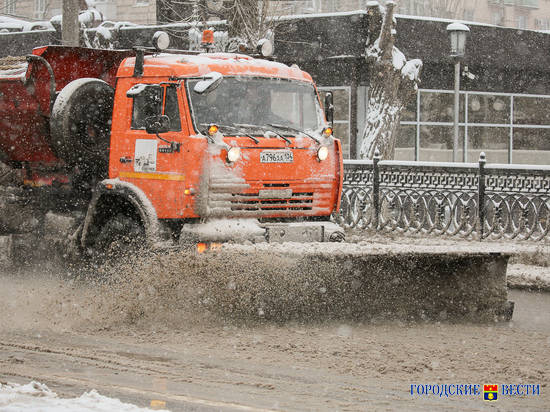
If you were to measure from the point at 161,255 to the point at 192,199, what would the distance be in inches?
25.6

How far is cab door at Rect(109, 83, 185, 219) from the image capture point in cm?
976

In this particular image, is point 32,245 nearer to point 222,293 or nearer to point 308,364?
point 222,293

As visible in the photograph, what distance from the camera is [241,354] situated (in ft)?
24.6

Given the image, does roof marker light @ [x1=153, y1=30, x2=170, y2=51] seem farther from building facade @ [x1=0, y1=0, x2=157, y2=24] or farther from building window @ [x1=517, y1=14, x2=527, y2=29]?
building window @ [x1=517, y1=14, x2=527, y2=29]

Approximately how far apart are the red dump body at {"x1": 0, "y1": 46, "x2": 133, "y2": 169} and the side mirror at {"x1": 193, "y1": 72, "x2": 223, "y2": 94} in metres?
1.61

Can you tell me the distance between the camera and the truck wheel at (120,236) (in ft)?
33.2

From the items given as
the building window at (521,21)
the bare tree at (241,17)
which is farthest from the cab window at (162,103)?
the building window at (521,21)

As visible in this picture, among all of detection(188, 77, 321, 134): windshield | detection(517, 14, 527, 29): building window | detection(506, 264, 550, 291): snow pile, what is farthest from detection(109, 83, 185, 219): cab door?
detection(517, 14, 527, 29): building window

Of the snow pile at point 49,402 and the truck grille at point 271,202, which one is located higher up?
the truck grille at point 271,202

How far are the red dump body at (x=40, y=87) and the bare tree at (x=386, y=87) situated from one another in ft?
33.7

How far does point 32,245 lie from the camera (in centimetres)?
1164

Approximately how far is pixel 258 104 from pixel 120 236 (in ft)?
6.94

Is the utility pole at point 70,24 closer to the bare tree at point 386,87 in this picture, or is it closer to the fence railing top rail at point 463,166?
the fence railing top rail at point 463,166

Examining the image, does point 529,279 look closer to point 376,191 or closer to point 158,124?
point 376,191
